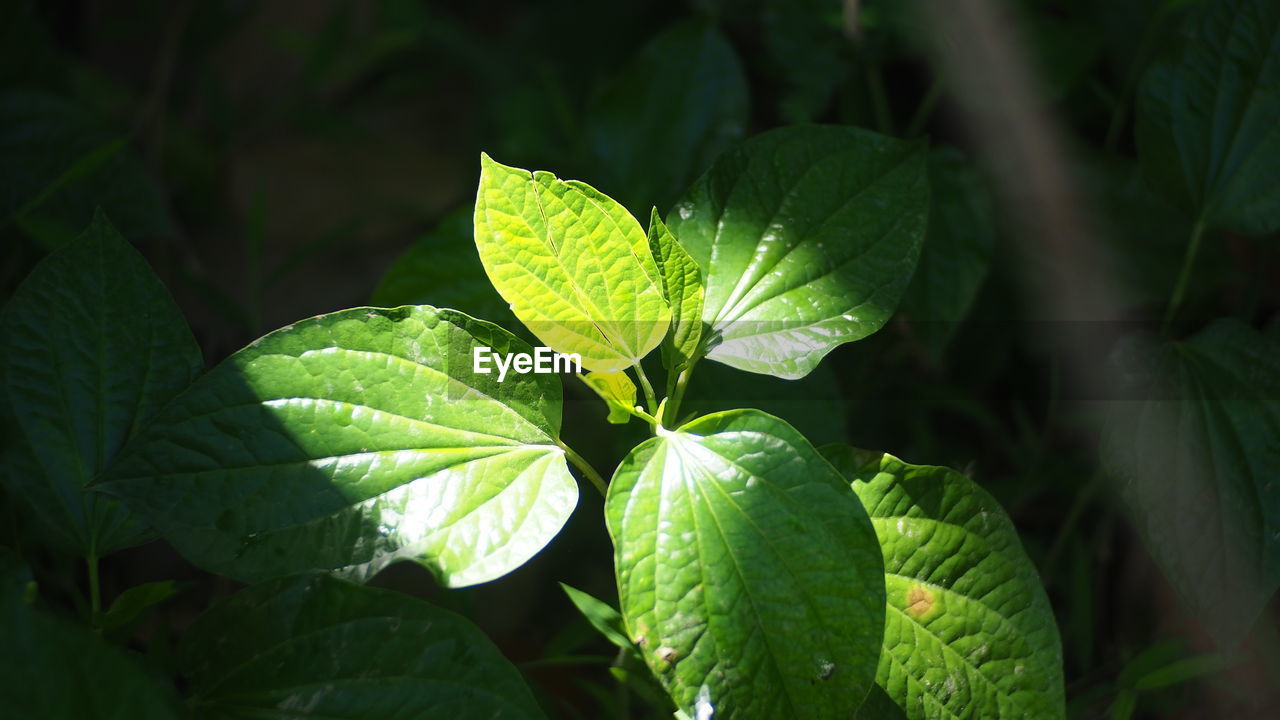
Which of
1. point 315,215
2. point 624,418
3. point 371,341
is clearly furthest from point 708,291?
point 315,215

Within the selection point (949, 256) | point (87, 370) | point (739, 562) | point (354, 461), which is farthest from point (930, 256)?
Answer: point (87, 370)

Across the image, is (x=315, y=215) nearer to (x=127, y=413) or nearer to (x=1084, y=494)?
(x=127, y=413)

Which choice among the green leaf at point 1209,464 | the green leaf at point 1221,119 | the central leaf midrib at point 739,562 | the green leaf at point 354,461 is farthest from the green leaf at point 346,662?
the green leaf at point 1221,119

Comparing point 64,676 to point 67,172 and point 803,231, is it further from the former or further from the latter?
point 67,172

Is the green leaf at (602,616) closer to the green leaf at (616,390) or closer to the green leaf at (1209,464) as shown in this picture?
the green leaf at (616,390)

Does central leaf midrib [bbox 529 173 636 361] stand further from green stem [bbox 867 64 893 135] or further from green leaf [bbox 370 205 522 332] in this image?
green stem [bbox 867 64 893 135]

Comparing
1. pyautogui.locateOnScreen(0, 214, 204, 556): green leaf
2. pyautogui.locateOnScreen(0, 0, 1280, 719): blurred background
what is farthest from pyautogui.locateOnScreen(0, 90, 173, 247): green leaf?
pyautogui.locateOnScreen(0, 214, 204, 556): green leaf
